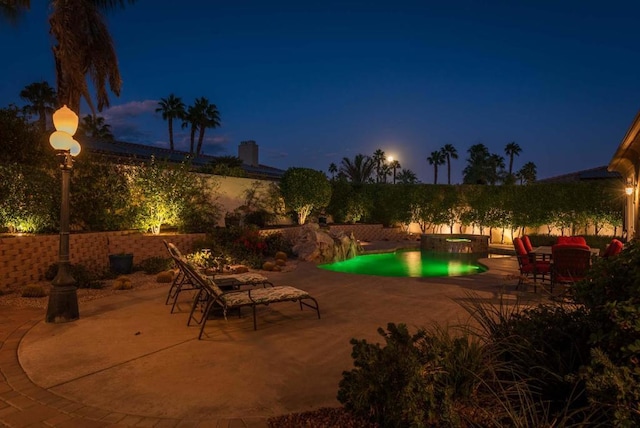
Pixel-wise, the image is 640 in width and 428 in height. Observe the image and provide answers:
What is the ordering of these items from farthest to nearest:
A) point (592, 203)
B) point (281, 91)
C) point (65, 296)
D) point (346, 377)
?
point (281, 91) < point (592, 203) < point (65, 296) < point (346, 377)

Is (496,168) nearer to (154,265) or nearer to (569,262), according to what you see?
(569,262)

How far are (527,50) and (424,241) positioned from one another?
571 inches

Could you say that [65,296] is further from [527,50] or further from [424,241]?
[527,50]

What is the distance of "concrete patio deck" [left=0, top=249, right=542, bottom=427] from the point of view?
3.20 metres

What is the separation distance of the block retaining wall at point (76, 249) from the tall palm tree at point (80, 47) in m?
4.63

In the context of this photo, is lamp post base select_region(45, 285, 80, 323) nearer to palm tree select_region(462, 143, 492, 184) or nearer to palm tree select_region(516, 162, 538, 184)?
palm tree select_region(462, 143, 492, 184)

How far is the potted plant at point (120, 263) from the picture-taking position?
9797 millimetres

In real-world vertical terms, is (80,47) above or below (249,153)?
below

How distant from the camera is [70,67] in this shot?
37.6 feet

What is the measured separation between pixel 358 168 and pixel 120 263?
28.3 metres

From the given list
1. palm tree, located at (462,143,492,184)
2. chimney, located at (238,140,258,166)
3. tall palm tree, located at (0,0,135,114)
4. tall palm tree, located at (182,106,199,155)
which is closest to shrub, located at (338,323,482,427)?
tall palm tree, located at (0,0,135,114)

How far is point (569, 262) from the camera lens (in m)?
7.40

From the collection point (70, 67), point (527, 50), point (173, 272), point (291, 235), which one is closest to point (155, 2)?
point (70, 67)

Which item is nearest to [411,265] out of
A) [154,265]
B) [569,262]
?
[569,262]
